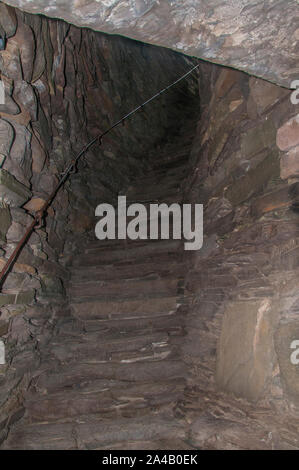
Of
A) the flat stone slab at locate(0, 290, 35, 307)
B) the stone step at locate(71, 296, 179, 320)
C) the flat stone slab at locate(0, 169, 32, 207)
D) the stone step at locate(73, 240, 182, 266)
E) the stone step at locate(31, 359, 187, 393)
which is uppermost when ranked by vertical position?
the flat stone slab at locate(0, 169, 32, 207)

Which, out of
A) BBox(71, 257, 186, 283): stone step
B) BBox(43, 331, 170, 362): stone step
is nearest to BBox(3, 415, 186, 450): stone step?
BBox(43, 331, 170, 362): stone step

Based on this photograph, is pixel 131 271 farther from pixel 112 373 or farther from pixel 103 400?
pixel 103 400

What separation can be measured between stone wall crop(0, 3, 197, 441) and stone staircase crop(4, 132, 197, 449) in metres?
0.15

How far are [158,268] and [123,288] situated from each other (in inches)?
15.2

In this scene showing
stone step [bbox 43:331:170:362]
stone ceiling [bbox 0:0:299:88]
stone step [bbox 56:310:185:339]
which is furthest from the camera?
stone step [bbox 56:310:185:339]

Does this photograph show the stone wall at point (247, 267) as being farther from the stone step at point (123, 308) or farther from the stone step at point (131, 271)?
the stone step at point (131, 271)

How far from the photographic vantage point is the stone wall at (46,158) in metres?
2.05

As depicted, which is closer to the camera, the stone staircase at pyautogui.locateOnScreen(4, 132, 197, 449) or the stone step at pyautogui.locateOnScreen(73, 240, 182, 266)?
Answer: the stone staircase at pyautogui.locateOnScreen(4, 132, 197, 449)

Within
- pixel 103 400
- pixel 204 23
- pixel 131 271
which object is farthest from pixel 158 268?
pixel 204 23

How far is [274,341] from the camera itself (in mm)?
1463

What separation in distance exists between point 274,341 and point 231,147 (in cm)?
140

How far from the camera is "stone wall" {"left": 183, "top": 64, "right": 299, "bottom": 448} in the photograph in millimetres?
1476

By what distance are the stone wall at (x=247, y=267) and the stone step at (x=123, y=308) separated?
0.28 meters

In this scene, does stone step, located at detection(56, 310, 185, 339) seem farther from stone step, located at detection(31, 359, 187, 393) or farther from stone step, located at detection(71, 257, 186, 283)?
stone step, located at detection(71, 257, 186, 283)
